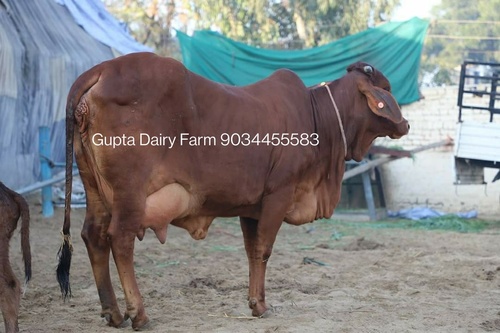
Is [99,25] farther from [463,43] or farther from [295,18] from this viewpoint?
[463,43]

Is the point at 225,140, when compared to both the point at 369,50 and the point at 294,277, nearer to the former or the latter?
the point at 294,277

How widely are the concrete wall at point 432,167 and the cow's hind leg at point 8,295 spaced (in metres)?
10.7

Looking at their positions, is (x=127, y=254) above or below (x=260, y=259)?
above

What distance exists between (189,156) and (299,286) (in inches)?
80.5

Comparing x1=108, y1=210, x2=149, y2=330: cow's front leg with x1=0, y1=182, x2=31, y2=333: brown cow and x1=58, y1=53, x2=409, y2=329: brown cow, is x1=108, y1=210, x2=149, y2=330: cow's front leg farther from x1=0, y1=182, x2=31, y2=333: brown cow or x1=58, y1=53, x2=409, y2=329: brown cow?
x1=0, y1=182, x2=31, y2=333: brown cow

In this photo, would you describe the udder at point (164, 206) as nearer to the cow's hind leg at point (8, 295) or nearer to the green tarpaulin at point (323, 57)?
the cow's hind leg at point (8, 295)

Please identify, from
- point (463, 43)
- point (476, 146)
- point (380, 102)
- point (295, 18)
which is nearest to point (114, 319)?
point (380, 102)

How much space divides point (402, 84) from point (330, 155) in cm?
841

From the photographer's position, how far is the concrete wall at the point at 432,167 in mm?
14070

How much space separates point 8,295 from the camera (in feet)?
14.3

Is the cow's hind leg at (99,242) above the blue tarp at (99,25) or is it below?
below

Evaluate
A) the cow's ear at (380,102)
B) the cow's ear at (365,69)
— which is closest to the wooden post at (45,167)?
the cow's ear at (365,69)

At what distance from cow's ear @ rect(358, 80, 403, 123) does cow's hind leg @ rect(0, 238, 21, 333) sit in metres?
3.04

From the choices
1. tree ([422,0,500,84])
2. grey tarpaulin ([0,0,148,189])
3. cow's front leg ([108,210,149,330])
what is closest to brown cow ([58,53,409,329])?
cow's front leg ([108,210,149,330])
